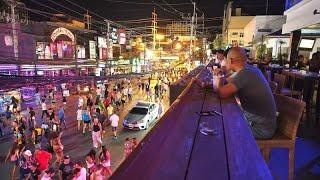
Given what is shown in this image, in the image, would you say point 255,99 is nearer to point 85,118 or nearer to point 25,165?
point 25,165

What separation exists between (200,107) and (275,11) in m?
48.2

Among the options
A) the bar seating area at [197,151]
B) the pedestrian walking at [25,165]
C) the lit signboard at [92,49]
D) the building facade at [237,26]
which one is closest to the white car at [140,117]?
the pedestrian walking at [25,165]

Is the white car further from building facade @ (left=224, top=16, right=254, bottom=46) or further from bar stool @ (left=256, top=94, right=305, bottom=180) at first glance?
building facade @ (left=224, top=16, right=254, bottom=46)

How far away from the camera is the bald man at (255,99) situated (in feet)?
11.6

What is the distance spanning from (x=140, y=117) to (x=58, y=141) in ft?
24.5

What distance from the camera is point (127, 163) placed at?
160cm

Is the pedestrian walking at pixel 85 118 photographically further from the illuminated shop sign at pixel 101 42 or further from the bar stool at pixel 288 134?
the illuminated shop sign at pixel 101 42

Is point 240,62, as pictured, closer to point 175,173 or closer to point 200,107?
point 200,107

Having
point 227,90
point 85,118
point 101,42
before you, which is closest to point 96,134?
point 85,118

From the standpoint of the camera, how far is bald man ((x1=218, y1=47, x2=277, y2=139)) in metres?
3.53

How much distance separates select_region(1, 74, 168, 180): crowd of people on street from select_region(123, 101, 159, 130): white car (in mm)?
776

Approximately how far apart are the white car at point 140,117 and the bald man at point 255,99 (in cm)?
1649

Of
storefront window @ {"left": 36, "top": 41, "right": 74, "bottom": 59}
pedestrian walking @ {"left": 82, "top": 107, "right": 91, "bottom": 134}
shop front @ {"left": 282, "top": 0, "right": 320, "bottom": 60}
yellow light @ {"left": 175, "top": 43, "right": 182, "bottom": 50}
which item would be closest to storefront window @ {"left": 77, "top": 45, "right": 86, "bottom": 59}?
storefront window @ {"left": 36, "top": 41, "right": 74, "bottom": 59}

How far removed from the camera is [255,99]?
3609 millimetres
